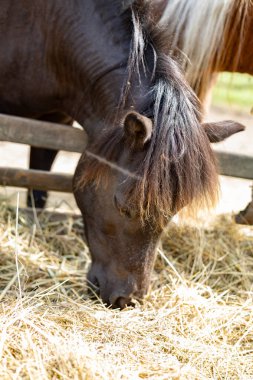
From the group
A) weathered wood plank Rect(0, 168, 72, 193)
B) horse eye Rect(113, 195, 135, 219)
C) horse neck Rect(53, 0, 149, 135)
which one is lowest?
weathered wood plank Rect(0, 168, 72, 193)

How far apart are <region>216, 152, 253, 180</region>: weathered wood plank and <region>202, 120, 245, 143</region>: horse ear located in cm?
55

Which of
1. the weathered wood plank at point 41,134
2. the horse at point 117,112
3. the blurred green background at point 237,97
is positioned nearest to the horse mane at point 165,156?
the horse at point 117,112

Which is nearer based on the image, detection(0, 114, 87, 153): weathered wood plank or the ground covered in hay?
the ground covered in hay

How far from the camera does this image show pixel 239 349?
2.83m

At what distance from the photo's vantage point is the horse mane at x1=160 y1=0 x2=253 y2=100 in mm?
3629

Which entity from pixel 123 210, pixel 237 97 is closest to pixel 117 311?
pixel 123 210

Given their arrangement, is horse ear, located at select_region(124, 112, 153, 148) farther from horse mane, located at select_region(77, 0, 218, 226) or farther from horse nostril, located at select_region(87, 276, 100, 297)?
horse nostril, located at select_region(87, 276, 100, 297)

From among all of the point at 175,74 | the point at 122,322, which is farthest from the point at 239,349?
the point at 175,74

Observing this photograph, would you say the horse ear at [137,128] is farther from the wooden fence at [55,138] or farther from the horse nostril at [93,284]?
the horse nostril at [93,284]

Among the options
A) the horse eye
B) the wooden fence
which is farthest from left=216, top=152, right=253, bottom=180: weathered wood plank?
the horse eye

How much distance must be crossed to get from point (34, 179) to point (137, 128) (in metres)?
1.25

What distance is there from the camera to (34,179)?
3818 mm

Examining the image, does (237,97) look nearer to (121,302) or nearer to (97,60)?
(97,60)

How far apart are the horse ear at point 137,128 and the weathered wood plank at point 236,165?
96 centimetres
